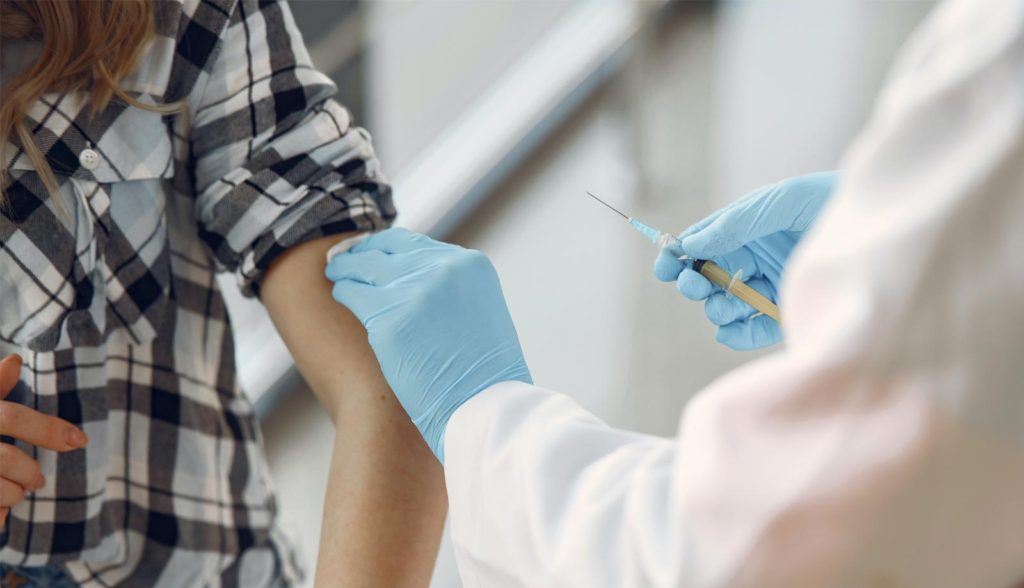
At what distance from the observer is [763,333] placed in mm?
1229

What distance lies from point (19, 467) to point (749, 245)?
2.72ft

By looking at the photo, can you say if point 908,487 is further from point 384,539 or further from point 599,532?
point 384,539

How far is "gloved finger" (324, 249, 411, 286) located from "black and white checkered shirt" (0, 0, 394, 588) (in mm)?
38

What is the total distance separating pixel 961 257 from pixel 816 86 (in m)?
3.01

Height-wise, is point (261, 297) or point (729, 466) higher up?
point (729, 466)

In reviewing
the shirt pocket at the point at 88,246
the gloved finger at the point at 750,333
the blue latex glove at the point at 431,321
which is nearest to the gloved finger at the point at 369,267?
the blue latex glove at the point at 431,321

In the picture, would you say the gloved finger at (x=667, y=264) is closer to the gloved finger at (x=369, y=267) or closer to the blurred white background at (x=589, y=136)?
the gloved finger at (x=369, y=267)

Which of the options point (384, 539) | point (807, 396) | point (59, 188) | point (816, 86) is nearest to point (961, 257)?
point (807, 396)

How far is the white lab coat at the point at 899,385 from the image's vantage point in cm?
52

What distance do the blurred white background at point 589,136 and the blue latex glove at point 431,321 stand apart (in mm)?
1092

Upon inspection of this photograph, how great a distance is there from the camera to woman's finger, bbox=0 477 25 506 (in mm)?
964

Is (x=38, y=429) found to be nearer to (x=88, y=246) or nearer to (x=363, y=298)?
(x=88, y=246)

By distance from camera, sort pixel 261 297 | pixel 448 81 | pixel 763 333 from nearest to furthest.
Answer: pixel 261 297
pixel 763 333
pixel 448 81

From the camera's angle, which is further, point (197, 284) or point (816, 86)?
point (816, 86)
